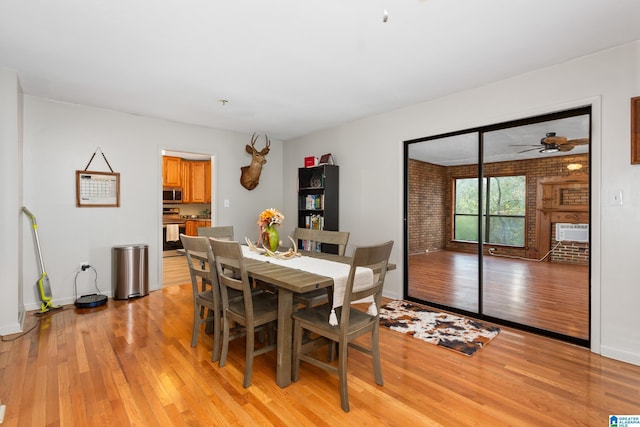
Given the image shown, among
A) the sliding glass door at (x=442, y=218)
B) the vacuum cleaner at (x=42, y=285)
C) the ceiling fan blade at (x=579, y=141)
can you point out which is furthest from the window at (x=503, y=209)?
the vacuum cleaner at (x=42, y=285)

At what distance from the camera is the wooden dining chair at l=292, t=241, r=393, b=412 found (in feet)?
6.06

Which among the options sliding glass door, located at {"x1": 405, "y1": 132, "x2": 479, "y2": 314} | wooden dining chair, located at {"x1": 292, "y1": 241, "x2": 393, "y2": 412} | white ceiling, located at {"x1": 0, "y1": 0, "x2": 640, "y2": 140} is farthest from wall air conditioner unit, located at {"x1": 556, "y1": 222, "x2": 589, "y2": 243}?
wooden dining chair, located at {"x1": 292, "y1": 241, "x2": 393, "y2": 412}

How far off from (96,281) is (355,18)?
4.29m

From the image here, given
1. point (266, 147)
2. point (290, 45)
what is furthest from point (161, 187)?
point (290, 45)

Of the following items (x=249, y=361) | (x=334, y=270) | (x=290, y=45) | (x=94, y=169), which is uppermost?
(x=290, y=45)

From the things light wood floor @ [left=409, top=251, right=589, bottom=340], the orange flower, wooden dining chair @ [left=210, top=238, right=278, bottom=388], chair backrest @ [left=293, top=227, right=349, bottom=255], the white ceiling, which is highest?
the white ceiling

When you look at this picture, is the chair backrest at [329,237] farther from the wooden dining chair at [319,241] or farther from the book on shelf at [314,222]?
the book on shelf at [314,222]

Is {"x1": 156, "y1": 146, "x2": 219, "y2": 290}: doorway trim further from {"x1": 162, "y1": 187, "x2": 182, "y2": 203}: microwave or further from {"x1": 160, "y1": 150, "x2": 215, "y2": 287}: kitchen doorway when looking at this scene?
{"x1": 162, "y1": 187, "x2": 182, "y2": 203}: microwave

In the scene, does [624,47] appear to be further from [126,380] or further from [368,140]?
[126,380]

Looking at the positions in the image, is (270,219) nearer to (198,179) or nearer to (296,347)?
(296,347)

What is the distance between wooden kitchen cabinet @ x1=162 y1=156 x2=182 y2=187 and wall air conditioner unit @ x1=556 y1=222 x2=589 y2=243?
23.8ft

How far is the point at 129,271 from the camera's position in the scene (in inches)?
160

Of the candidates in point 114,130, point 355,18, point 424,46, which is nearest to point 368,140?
point 424,46

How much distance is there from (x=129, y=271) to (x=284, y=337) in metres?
2.97
